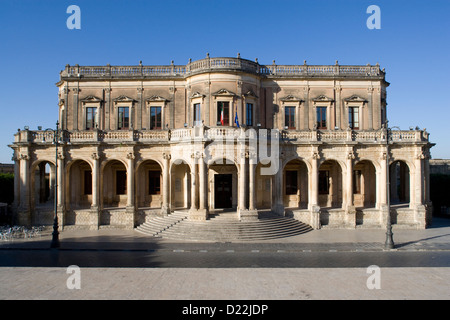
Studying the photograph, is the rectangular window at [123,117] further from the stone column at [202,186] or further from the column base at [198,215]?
the column base at [198,215]

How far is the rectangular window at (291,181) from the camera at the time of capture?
1264 inches

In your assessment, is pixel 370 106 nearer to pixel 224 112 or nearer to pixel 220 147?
pixel 224 112

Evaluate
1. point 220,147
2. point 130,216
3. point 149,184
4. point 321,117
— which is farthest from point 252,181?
point 149,184

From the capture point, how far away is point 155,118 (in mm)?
31672

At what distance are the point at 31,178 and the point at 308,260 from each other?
959 inches

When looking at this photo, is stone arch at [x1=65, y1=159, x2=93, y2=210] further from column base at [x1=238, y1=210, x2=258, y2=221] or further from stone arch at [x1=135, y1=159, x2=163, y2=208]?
column base at [x1=238, y1=210, x2=258, y2=221]

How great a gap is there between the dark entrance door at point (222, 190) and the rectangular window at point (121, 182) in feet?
29.5

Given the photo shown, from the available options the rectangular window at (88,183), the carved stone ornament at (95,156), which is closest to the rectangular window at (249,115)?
the carved stone ornament at (95,156)

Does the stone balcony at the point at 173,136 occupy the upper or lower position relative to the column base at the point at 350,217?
upper

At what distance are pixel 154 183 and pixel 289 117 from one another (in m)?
14.5

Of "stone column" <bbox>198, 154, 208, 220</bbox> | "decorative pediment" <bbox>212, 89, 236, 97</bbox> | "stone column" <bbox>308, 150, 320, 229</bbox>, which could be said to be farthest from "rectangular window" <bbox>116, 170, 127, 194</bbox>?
"stone column" <bbox>308, 150, 320, 229</bbox>

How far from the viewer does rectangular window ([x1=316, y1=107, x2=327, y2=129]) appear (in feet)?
105

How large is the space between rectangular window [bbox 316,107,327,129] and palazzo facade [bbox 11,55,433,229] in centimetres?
10
